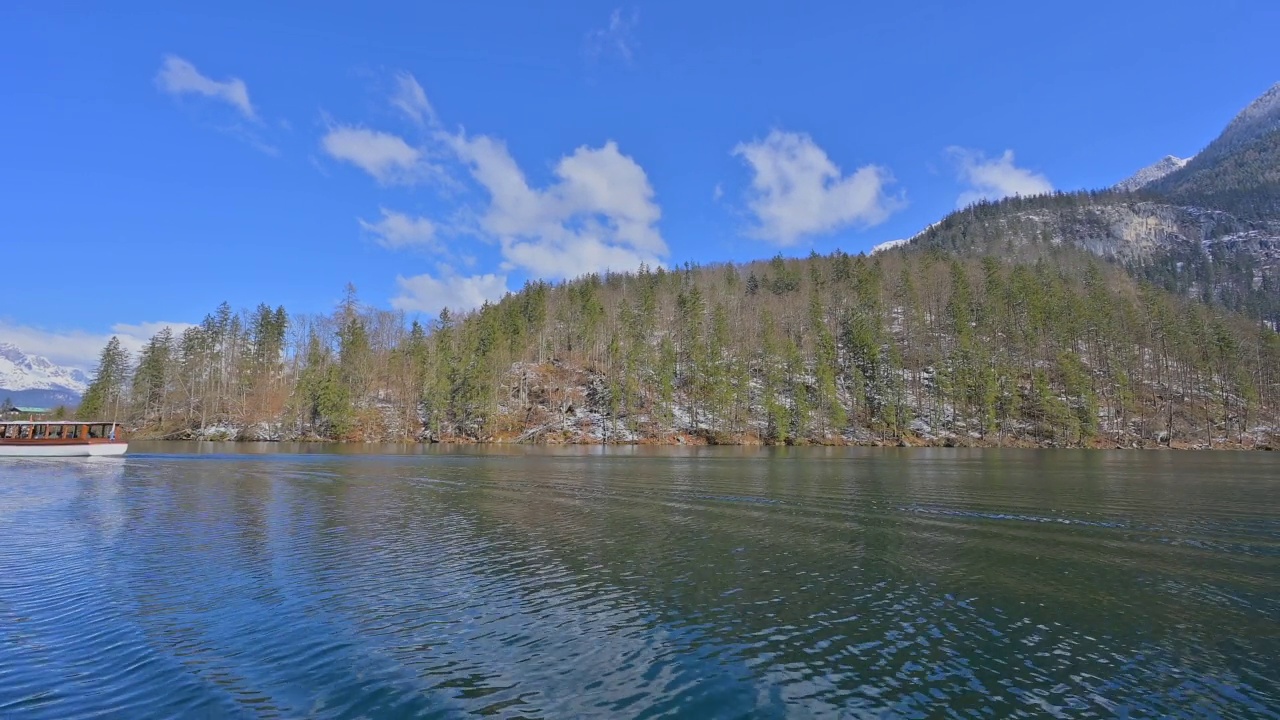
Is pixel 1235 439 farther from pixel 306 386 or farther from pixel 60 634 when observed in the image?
pixel 306 386

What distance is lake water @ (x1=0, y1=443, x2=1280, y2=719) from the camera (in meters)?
10.3

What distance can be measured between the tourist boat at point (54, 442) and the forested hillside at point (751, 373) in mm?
41793

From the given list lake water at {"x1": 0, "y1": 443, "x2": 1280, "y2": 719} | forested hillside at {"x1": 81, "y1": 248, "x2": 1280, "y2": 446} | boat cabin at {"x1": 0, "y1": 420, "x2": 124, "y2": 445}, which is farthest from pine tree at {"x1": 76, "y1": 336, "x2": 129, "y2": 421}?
lake water at {"x1": 0, "y1": 443, "x2": 1280, "y2": 719}

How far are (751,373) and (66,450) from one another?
104369 millimetres

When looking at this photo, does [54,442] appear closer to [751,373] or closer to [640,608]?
[640,608]

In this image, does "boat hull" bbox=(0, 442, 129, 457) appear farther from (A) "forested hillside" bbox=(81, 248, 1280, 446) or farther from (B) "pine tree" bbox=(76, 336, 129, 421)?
(B) "pine tree" bbox=(76, 336, 129, 421)

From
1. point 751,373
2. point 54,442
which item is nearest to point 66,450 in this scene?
point 54,442

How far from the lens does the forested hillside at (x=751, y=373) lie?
108 m

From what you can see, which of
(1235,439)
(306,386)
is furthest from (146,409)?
(1235,439)

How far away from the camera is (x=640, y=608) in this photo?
49.5 feet

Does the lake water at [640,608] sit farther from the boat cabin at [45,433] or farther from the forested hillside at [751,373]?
the forested hillside at [751,373]

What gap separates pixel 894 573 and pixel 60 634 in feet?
69.8

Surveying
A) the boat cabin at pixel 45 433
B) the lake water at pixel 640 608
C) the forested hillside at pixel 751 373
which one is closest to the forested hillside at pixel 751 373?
the forested hillside at pixel 751 373

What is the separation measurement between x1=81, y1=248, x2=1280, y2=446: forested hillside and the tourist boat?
137 ft
